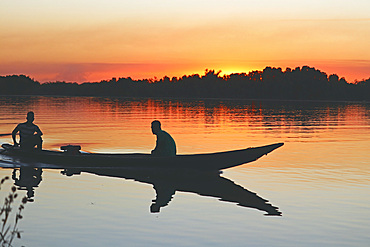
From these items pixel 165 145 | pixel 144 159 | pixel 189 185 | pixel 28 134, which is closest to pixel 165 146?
pixel 165 145

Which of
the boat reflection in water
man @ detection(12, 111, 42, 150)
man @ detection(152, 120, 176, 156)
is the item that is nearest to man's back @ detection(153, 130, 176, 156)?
man @ detection(152, 120, 176, 156)

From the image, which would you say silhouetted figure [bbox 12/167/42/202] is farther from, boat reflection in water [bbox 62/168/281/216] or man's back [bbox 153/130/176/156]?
man's back [bbox 153/130/176/156]

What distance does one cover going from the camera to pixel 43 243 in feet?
34.9

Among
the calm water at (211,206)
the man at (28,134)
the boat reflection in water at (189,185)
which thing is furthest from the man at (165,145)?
the man at (28,134)

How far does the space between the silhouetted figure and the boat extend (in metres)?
0.62

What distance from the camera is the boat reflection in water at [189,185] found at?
15.0 m

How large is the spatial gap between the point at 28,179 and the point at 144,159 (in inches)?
162

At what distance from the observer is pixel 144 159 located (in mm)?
19609

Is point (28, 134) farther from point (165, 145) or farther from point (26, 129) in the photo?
point (165, 145)

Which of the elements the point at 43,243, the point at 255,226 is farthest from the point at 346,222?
the point at 43,243

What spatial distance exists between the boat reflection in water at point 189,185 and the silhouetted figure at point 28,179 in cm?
117

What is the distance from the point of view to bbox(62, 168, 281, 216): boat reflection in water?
15023 millimetres

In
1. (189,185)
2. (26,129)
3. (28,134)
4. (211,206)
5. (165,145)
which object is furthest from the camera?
(28,134)

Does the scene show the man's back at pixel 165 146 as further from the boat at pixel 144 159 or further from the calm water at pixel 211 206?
the calm water at pixel 211 206
